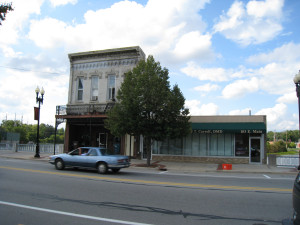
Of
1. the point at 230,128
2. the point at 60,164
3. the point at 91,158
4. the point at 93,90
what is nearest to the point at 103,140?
the point at 93,90

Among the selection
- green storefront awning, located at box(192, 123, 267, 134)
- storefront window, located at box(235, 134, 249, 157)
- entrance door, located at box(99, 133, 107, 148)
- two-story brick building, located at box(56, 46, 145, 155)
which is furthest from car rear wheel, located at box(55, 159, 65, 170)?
storefront window, located at box(235, 134, 249, 157)

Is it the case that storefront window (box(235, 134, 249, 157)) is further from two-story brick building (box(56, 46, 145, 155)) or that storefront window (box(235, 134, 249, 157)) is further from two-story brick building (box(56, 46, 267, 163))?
two-story brick building (box(56, 46, 145, 155))

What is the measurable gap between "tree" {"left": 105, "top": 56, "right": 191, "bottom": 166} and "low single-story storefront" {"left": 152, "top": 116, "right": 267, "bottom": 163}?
3.74 metres

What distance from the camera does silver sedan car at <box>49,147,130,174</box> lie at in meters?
12.9

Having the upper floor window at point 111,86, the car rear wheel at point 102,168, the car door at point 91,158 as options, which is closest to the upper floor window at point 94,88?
the upper floor window at point 111,86

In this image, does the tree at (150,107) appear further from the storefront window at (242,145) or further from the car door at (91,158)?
the storefront window at (242,145)

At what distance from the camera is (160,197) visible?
7684 mm

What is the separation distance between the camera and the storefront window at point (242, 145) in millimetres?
19891

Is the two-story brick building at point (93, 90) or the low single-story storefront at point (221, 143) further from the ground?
the two-story brick building at point (93, 90)

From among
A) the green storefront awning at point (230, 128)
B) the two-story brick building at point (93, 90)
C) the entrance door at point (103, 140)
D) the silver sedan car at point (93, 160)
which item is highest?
the two-story brick building at point (93, 90)

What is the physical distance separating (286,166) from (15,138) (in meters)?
31.0

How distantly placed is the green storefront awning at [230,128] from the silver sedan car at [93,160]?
27.1 feet

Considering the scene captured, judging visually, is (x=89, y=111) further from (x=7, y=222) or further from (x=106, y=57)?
(x=7, y=222)

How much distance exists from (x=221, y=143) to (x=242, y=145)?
1.65 m
